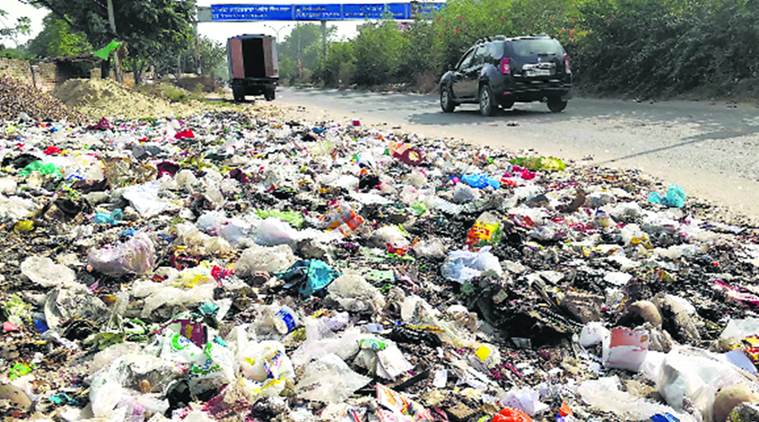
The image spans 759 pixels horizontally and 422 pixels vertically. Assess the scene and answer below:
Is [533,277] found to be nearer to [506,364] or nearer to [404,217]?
[506,364]

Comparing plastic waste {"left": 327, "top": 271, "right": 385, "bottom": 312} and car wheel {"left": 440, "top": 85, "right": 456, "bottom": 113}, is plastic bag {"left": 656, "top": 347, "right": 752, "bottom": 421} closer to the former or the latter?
plastic waste {"left": 327, "top": 271, "right": 385, "bottom": 312}

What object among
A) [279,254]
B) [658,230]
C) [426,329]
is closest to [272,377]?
[426,329]

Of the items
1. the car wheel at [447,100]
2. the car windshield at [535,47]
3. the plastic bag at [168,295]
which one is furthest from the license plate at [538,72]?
the plastic bag at [168,295]

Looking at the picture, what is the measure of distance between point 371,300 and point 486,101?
33.6ft

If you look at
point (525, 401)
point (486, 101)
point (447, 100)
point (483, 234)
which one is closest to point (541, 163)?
point (483, 234)

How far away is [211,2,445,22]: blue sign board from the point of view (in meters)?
41.8

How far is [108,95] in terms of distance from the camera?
16469 millimetres

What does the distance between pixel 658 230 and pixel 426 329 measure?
92.6 inches

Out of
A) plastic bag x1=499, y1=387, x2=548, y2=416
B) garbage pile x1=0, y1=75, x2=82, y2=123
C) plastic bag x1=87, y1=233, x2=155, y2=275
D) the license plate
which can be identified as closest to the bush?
garbage pile x1=0, y1=75, x2=82, y2=123

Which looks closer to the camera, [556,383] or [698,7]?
[556,383]

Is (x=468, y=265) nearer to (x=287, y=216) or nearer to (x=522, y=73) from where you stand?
(x=287, y=216)

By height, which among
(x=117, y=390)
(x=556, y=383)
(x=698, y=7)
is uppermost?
(x=698, y=7)

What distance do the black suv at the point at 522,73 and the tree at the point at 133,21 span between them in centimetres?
1764

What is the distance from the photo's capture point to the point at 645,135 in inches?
351
